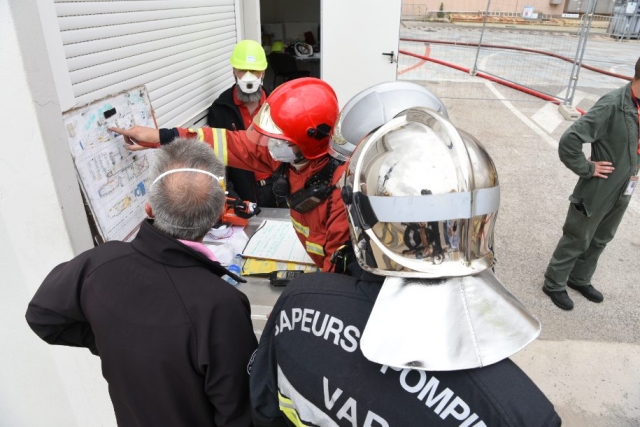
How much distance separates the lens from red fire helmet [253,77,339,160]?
192 centimetres

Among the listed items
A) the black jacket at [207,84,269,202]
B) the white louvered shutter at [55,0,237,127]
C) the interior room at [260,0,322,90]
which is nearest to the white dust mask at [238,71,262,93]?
the black jacket at [207,84,269,202]

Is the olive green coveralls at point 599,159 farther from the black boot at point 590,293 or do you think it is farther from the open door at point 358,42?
the open door at point 358,42

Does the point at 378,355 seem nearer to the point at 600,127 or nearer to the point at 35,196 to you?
the point at 35,196

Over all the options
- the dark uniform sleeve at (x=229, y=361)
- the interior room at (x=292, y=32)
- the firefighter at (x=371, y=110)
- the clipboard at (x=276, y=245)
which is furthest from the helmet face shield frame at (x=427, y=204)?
the interior room at (x=292, y=32)

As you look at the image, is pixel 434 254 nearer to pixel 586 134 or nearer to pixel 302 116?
pixel 302 116

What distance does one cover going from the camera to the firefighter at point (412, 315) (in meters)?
0.87

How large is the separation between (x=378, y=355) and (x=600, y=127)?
303cm

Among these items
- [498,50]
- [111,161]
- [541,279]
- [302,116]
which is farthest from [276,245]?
[498,50]

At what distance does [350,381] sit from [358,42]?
4.17 m

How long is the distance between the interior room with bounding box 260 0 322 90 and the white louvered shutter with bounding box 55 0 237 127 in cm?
275

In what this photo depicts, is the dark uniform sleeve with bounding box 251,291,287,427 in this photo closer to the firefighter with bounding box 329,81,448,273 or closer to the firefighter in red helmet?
the firefighter with bounding box 329,81,448,273

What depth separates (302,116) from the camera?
1.92m

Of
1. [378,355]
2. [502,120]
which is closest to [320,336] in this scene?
[378,355]

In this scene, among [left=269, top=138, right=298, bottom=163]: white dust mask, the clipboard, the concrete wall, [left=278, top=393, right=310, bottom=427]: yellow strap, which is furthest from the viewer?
the clipboard
